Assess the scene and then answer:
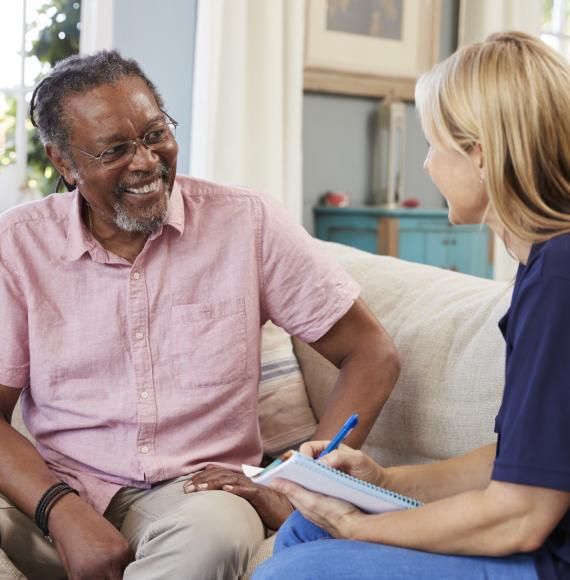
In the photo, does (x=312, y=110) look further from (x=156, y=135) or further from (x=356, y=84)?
(x=156, y=135)

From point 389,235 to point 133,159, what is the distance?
2.49 meters

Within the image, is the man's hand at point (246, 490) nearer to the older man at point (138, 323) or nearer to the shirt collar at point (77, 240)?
the older man at point (138, 323)

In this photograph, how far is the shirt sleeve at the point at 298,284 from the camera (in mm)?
1759

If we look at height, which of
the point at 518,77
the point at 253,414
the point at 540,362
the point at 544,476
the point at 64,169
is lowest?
the point at 253,414

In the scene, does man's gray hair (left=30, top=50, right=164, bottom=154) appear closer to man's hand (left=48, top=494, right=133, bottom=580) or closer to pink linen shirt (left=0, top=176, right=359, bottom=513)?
pink linen shirt (left=0, top=176, right=359, bottom=513)

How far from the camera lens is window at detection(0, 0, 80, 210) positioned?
3701 mm

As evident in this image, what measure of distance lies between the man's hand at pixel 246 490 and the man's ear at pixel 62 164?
0.65 m

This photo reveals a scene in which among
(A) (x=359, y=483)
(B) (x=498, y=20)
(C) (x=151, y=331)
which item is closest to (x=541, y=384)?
(A) (x=359, y=483)

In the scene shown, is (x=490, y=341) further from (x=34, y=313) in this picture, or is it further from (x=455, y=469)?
(x=34, y=313)

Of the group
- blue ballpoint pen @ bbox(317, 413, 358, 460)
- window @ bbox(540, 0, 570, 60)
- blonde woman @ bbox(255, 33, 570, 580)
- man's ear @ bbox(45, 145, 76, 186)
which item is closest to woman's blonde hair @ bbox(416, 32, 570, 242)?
blonde woman @ bbox(255, 33, 570, 580)

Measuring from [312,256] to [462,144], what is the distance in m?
0.67

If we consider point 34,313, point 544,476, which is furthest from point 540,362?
point 34,313

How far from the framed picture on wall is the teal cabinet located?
0.65m

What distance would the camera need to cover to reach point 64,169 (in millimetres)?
1830
